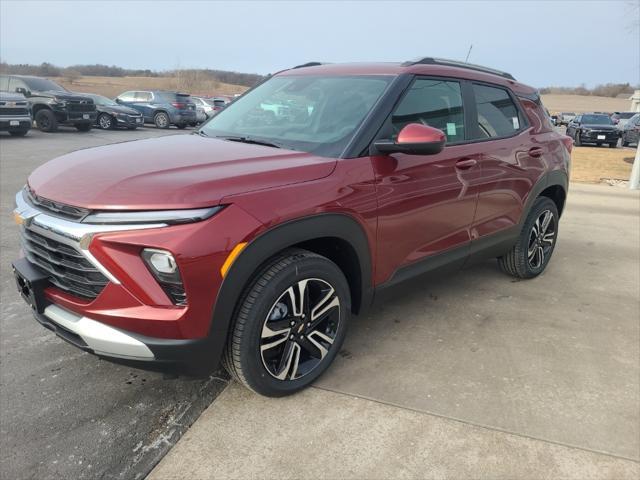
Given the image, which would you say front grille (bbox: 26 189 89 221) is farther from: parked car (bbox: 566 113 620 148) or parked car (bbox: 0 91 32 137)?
parked car (bbox: 566 113 620 148)

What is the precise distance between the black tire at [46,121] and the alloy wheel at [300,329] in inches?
668

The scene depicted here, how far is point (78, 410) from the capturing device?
2.56 m

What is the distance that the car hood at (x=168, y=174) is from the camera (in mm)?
2123

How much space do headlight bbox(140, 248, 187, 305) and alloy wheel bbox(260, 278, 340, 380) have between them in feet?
1.62

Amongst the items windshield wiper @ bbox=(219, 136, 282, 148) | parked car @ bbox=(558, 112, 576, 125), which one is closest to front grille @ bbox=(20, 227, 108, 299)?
windshield wiper @ bbox=(219, 136, 282, 148)

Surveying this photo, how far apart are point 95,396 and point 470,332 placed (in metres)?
2.47

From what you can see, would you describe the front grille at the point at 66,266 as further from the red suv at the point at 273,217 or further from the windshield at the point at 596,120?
the windshield at the point at 596,120

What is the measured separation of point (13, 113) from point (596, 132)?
22557 millimetres

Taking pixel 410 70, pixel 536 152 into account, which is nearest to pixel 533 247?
pixel 536 152

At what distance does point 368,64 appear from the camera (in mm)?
3494

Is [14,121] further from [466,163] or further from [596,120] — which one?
[596,120]

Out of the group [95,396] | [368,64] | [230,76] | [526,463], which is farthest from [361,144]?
[230,76]

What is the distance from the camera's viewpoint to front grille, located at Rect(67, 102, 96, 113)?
16.6 meters

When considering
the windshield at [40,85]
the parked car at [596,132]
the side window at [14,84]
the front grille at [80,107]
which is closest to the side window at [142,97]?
the front grille at [80,107]
